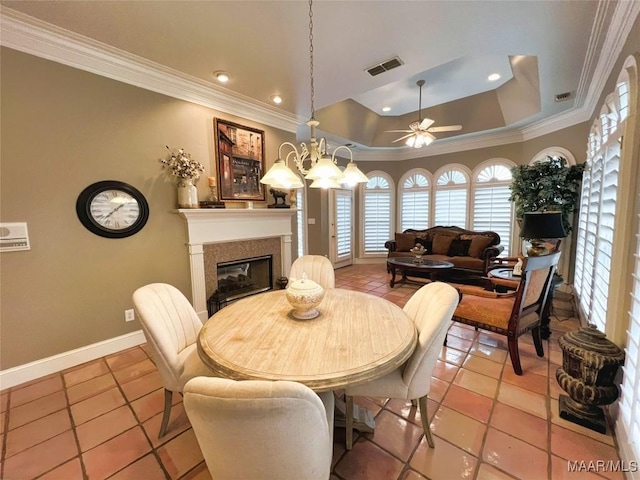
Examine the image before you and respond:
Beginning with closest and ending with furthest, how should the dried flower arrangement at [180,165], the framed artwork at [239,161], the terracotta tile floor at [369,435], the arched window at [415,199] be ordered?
the terracotta tile floor at [369,435] < the dried flower arrangement at [180,165] < the framed artwork at [239,161] < the arched window at [415,199]

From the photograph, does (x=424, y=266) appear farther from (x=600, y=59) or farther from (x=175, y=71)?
(x=175, y=71)

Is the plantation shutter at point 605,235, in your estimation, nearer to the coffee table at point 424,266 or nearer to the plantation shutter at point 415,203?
the coffee table at point 424,266

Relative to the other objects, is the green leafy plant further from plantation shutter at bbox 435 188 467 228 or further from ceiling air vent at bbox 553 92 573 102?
plantation shutter at bbox 435 188 467 228

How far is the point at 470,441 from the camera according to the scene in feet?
5.24

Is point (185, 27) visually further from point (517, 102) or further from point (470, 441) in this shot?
point (517, 102)

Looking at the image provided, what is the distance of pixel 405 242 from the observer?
18.8ft

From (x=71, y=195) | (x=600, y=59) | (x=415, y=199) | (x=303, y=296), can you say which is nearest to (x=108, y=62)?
(x=71, y=195)

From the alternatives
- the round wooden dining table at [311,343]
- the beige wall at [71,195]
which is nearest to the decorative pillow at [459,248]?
the round wooden dining table at [311,343]

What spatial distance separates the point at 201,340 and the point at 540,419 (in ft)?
7.23

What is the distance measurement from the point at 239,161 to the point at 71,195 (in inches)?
67.8

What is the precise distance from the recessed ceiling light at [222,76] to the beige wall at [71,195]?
528 millimetres

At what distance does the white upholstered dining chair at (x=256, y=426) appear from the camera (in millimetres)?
721

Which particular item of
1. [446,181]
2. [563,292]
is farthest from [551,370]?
[446,181]

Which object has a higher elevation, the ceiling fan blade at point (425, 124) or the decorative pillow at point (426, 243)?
the ceiling fan blade at point (425, 124)
